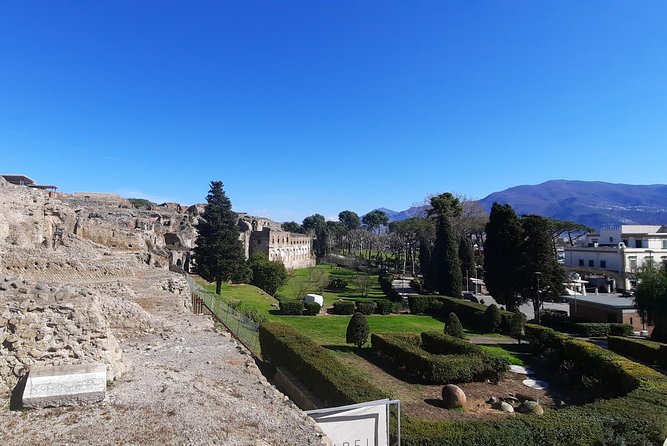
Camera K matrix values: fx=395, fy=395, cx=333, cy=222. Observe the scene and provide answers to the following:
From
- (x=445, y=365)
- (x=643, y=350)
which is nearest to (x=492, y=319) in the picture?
(x=643, y=350)

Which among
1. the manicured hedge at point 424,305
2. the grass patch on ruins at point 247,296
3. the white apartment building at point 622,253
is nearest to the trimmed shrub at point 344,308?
the grass patch on ruins at point 247,296

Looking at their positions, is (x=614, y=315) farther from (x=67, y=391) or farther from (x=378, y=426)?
(x=67, y=391)

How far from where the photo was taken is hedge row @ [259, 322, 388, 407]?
31.5ft

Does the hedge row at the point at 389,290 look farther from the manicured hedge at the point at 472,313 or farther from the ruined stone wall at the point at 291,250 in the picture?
the ruined stone wall at the point at 291,250

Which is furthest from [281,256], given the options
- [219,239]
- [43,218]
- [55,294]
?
[55,294]

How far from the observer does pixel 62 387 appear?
208 inches

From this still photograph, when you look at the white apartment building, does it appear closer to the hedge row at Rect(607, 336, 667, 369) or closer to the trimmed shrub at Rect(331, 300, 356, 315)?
the hedge row at Rect(607, 336, 667, 369)

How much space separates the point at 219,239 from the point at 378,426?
90.6 ft

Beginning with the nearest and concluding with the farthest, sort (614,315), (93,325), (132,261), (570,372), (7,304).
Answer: (7,304) → (93,325) → (570,372) → (132,261) → (614,315)

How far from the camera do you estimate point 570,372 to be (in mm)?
15391

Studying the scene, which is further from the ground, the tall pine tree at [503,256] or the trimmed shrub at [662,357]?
the tall pine tree at [503,256]

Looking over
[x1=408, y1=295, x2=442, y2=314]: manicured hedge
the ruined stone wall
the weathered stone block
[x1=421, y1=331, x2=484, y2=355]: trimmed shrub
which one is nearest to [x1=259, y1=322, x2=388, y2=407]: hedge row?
the weathered stone block

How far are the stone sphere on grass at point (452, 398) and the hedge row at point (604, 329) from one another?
17.7 m

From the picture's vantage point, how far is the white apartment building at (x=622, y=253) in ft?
154
